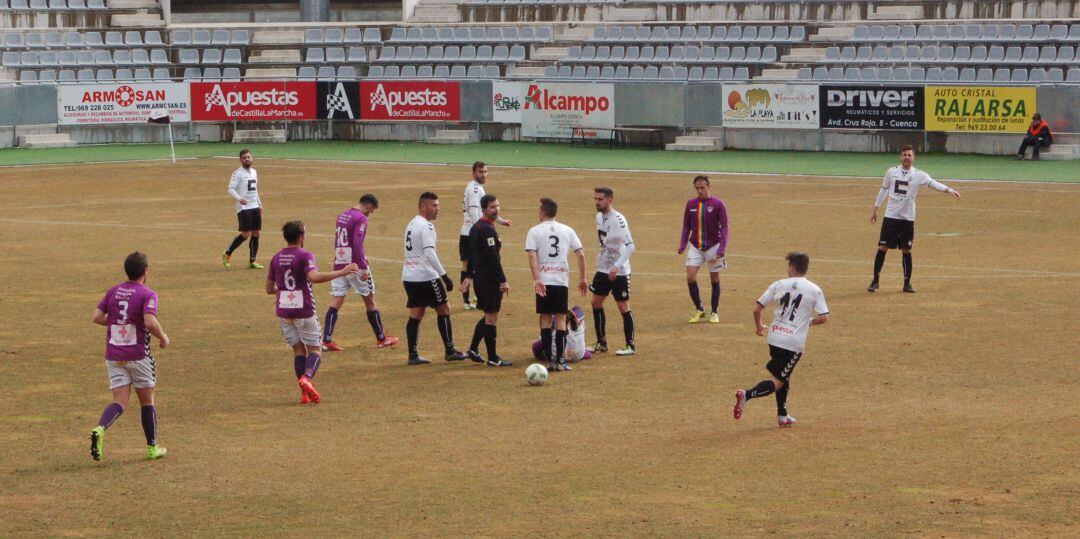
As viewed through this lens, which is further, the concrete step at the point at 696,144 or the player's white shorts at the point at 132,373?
the concrete step at the point at 696,144

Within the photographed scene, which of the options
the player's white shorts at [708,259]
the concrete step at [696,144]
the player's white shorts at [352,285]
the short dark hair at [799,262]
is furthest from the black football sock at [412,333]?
the concrete step at [696,144]

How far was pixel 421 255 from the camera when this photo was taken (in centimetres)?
1722

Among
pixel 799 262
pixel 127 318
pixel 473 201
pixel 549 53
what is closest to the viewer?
pixel 127 318

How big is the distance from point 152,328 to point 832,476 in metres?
5.81

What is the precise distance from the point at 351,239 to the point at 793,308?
6673 mm

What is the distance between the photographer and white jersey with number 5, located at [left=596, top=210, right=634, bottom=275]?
58.7ft

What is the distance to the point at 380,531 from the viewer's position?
1074 centimetres

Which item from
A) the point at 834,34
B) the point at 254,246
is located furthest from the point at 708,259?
the point at 834,34

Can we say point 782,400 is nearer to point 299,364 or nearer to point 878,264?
point 299,364

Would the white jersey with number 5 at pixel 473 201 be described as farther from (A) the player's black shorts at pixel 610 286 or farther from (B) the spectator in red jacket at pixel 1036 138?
(B) the spectator in red jacket at pixel 1036 138

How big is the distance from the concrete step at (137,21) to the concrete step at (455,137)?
582 inches

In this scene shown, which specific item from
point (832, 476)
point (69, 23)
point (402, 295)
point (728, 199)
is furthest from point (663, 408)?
point (69, 23)

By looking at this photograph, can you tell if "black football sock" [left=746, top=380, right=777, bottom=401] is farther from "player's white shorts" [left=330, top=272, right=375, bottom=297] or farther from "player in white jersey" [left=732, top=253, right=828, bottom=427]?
"player's white shorts" [left=330, top=272, right=375, bottom=297]

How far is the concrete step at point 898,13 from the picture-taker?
53050mm
